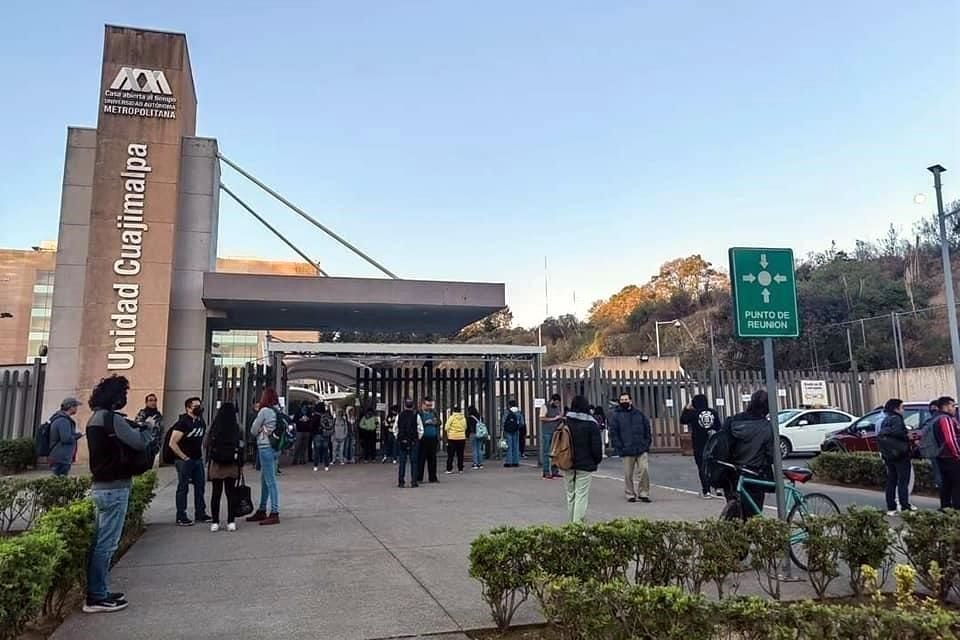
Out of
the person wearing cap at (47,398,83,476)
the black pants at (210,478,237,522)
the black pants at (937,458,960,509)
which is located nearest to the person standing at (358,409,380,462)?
the person wearing cap at (47,398,83,476)

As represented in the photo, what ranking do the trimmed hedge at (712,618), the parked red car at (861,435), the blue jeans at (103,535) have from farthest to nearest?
1. the parked red car at (861,435)
2. the blue jeans at (103,535)
3. the trimmed hedge at (712,618)

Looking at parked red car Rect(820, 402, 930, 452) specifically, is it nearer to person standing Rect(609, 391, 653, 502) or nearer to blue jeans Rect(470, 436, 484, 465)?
person standing Rect(609, 391, 653, 502)

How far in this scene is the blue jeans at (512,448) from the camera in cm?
1641

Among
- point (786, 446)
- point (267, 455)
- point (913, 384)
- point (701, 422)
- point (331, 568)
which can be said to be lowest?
point (331, 568)

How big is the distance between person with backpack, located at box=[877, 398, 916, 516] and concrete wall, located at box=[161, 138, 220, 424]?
600 inches

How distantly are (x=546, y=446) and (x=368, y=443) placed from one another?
5274 mm

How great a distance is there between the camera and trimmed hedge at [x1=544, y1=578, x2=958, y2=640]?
3.16 meters

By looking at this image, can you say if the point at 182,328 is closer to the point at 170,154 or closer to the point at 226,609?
the point at 170,154

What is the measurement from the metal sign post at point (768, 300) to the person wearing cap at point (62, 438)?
344 inches

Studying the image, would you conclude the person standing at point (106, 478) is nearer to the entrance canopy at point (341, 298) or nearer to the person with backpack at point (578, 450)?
the person with backpack at point (578, 450)

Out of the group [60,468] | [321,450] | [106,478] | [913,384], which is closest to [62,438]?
[60,468]

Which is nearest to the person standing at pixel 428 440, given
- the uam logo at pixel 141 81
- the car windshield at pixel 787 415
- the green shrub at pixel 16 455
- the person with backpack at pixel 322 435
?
the person with backpack at pixel 322 435

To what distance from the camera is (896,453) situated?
9250mm

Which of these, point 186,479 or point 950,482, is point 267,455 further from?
point 950,482
